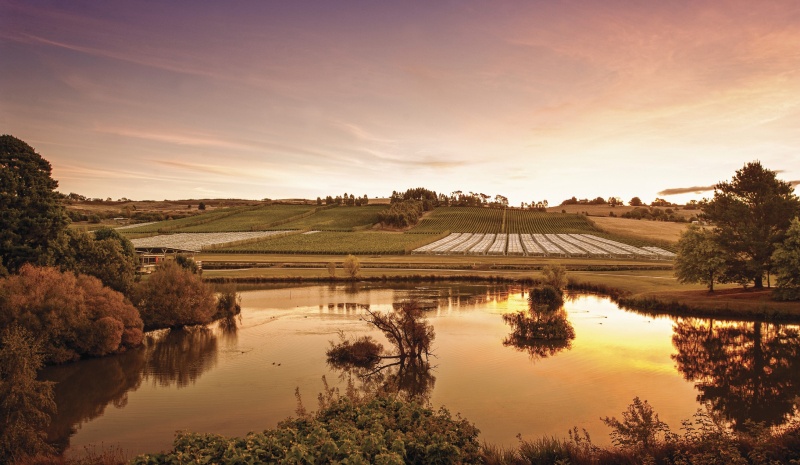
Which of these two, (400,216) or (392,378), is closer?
(392,378)

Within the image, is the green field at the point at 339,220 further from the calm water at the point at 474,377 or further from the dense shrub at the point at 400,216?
the calm water at the point at 474,377

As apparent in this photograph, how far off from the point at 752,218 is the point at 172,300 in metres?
50.5

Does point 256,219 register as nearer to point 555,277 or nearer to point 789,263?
point 555,277

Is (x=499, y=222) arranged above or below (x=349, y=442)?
above

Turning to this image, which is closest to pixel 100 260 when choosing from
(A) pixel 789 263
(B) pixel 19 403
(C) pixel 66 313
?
(C) pixel 66 313

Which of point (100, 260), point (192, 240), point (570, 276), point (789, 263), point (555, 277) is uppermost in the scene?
point (192, 240)

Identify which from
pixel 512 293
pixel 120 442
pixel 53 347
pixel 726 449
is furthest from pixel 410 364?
pixel 512 293

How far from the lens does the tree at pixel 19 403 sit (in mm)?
16203

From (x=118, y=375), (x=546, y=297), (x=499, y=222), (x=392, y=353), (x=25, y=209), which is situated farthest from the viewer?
(x=499, y=222)

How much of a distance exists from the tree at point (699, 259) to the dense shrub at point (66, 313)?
4681 centimetres

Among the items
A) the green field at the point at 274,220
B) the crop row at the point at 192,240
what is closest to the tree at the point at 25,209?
the crop row at the point at 192,240

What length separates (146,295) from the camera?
3694 cm

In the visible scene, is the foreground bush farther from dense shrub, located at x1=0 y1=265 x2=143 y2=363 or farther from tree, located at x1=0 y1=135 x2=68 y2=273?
tree, located at x1=0 y1=135 x2=68 y2=273

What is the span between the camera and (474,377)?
25266mm
